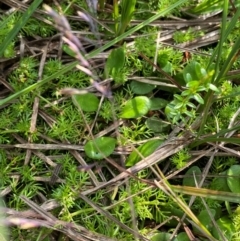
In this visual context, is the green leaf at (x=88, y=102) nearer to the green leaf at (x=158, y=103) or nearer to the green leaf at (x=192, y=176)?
the green leaf at (x=158, y=103)

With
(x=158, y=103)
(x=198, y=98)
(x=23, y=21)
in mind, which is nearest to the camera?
(x=23, y=21)

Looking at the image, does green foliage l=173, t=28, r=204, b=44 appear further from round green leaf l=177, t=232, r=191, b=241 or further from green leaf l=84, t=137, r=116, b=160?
round green leaf l=177, t=232, r=191, b=241

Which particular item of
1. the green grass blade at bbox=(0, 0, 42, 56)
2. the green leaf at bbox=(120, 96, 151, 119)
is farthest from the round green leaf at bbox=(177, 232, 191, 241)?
the green grass blade at bbox=(0, 0, 42, 56)

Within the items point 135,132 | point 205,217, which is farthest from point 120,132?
point 205,217

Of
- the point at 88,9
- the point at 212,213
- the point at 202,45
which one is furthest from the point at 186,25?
the point at 212,213

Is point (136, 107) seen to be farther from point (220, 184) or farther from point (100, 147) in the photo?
point (220, 184)

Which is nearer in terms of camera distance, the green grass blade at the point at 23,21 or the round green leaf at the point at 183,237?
the green grass blade at the point at 23,21

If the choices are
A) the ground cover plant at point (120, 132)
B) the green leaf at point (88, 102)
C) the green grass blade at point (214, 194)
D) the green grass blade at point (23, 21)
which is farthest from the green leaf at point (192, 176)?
the green grass blade at point (23, 21)
